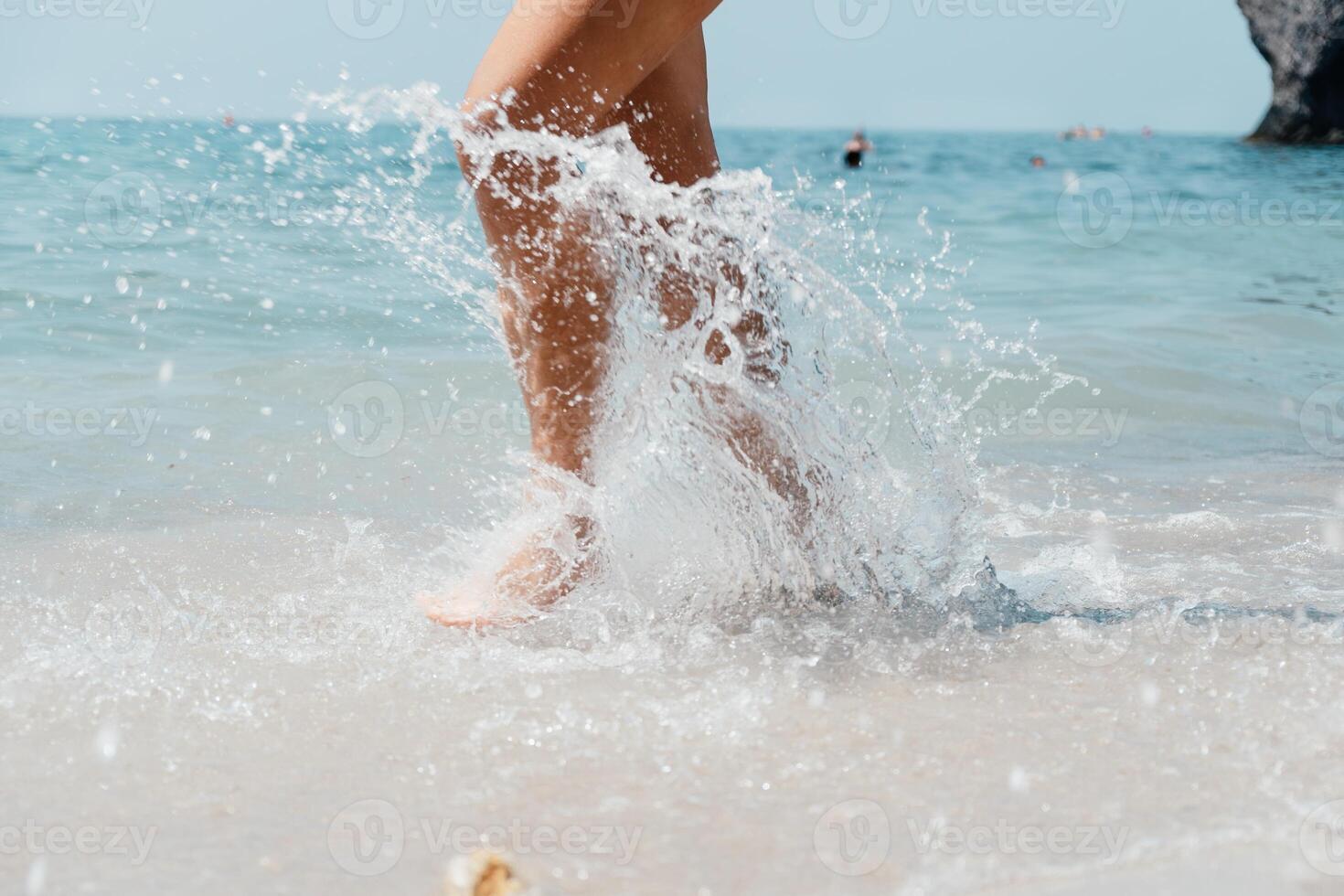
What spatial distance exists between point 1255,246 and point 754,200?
28.3ft

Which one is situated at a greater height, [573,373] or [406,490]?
[573,373]

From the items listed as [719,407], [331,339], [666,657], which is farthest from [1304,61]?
[666,657]

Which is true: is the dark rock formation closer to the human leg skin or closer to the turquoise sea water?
the turquoise sea water

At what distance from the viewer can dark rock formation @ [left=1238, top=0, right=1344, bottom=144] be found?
95.9 feet

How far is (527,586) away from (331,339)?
2.94m

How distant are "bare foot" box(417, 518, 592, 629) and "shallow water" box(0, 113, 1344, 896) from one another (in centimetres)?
5

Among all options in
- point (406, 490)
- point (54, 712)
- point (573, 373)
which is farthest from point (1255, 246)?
point (54, 712)

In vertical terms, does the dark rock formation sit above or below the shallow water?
below

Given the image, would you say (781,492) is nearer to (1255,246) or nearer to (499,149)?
(499,149)

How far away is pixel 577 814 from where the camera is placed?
44.9 inches

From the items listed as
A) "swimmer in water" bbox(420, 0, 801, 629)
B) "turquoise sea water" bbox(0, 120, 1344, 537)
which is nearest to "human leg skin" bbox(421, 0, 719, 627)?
"swimmer in water" bbox(420, 0, 801, 629)

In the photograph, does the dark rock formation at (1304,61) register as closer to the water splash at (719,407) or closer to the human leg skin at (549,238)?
the water splash at (719,407)

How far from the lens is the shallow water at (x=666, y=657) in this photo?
1092 millimetres

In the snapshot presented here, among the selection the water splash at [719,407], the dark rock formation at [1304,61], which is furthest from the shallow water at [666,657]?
the dark rock formation at [1304,61]
